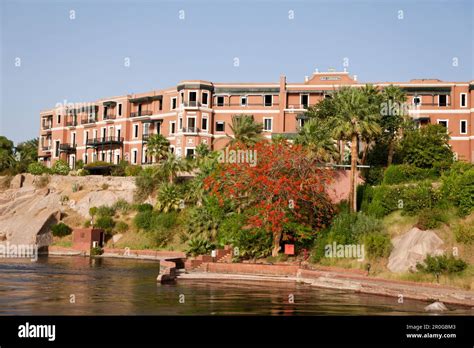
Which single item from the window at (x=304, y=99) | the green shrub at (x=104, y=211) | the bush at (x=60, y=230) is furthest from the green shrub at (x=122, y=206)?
the window at (x=304, y=99)

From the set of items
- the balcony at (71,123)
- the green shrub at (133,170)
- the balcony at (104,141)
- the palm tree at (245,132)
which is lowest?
the green shrub at (133,170)

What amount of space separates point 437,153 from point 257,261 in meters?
20.6

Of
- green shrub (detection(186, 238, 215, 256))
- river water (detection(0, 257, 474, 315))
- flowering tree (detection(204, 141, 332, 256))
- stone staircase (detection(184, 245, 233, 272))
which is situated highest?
flowering tree (detection(204, 141, 332, 256))

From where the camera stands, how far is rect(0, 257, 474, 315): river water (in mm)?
27234

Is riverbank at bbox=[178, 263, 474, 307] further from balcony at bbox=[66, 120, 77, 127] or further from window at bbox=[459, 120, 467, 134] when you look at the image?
balcony at bbox=[66, 120, 77, 127]

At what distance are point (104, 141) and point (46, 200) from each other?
1544cm

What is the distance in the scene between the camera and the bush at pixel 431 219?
39.4 metres

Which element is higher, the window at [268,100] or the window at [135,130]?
the window at [268,100]

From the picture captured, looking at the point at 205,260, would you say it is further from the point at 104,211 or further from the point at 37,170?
the point at 37,170

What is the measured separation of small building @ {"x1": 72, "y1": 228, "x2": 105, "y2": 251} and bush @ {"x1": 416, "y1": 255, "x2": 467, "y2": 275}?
39644mm

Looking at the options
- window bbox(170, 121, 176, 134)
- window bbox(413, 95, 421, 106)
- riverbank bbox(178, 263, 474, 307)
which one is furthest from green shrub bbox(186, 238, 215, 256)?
window bbox(413, 95, 421, 106)

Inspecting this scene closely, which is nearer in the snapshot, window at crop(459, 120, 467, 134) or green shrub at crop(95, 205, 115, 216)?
green shrub at crop(95, 205, 115, 216)

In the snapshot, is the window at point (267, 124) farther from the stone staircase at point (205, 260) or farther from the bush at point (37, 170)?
the stone staircase at point (205, 260)

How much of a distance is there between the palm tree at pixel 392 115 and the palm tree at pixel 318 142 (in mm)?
8805
